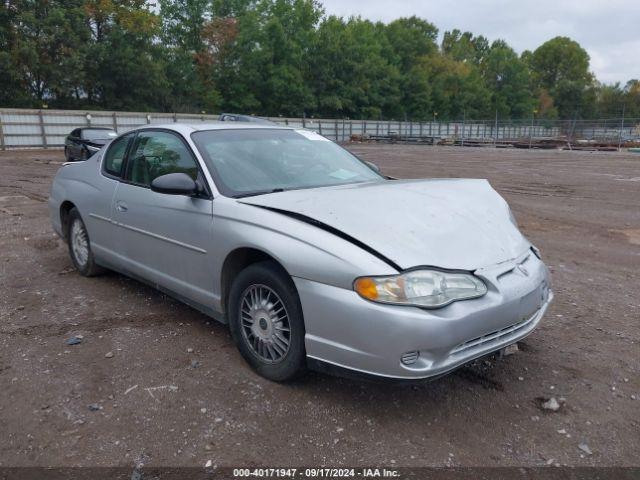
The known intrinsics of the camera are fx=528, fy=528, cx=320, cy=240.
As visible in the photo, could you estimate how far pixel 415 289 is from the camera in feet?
8.73

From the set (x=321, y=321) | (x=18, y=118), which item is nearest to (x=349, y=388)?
(x=321, y=321)

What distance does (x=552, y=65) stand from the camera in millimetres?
106875

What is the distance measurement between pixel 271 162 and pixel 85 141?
16.3 m

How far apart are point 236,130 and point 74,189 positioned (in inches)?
84.3

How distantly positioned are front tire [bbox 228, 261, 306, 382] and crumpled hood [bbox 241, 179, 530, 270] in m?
0.43

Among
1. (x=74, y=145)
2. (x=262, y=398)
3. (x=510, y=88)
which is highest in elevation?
(x=510, y=88)

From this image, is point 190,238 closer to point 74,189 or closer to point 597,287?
point 74,189

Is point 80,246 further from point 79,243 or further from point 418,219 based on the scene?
point 418,219

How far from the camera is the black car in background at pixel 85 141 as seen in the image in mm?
17734

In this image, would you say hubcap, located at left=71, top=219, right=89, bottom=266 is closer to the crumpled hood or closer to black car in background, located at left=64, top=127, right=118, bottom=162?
the crumpled hood

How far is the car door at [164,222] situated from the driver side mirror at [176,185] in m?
0.11

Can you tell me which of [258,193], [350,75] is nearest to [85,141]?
[258,193]

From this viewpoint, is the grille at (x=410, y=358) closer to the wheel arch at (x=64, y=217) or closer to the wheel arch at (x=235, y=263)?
the wheel arch at (x=235, y=263)

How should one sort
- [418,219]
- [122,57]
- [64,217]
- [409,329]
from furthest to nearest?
[122,57] < [64,217] < [418,219] < [409,329]
